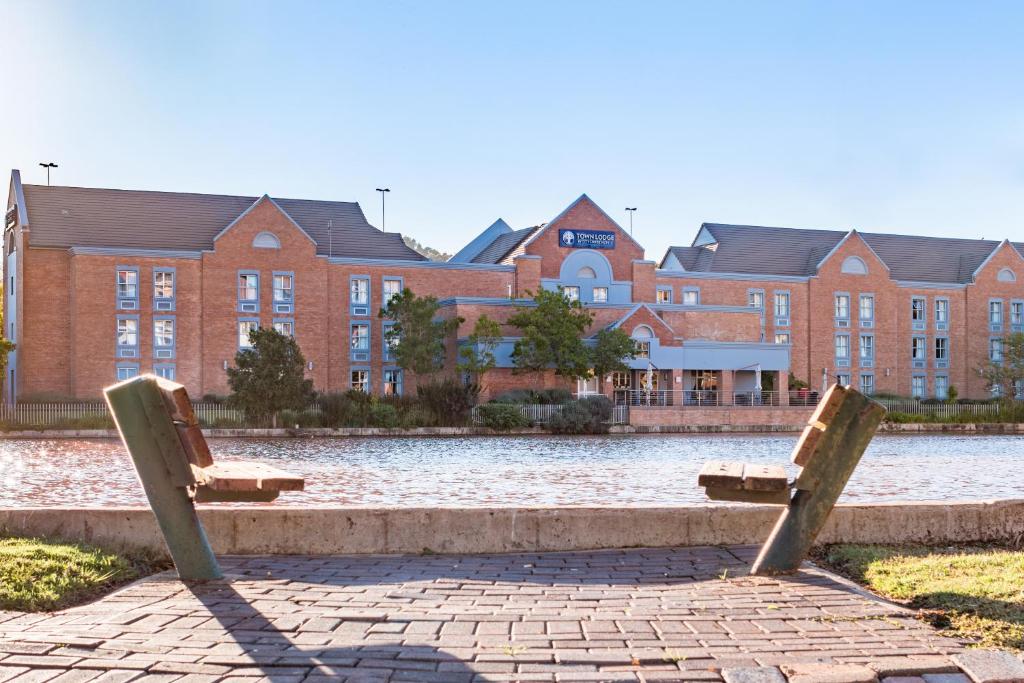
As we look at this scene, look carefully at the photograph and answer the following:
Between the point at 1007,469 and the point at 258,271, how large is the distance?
40.3 m

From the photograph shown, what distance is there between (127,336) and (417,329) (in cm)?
1443

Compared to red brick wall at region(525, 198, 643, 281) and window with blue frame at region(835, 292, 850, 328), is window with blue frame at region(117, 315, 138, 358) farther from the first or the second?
window with blue frame at region(835, 292, 850, 328)

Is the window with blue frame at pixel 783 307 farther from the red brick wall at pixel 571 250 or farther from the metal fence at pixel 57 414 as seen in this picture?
the metal fence at pixel 57 414

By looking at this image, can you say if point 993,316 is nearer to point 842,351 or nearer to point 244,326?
point 842,351

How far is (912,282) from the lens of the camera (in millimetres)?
67875

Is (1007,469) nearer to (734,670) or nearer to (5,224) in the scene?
(734,670)

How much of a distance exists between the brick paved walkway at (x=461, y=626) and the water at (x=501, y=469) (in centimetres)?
400

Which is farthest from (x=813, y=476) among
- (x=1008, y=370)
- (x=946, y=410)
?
(x=1008, y=370)

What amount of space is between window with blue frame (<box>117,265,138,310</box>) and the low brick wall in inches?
997

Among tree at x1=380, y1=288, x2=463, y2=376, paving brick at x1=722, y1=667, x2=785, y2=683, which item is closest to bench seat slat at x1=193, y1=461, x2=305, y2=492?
paving brick at x1=722, y1=667, x2=785, y2=683

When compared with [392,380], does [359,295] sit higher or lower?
higher

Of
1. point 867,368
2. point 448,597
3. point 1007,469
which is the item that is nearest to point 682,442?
point 1007,469

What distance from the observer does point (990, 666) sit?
4.71 meters

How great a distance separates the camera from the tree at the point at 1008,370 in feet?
199
